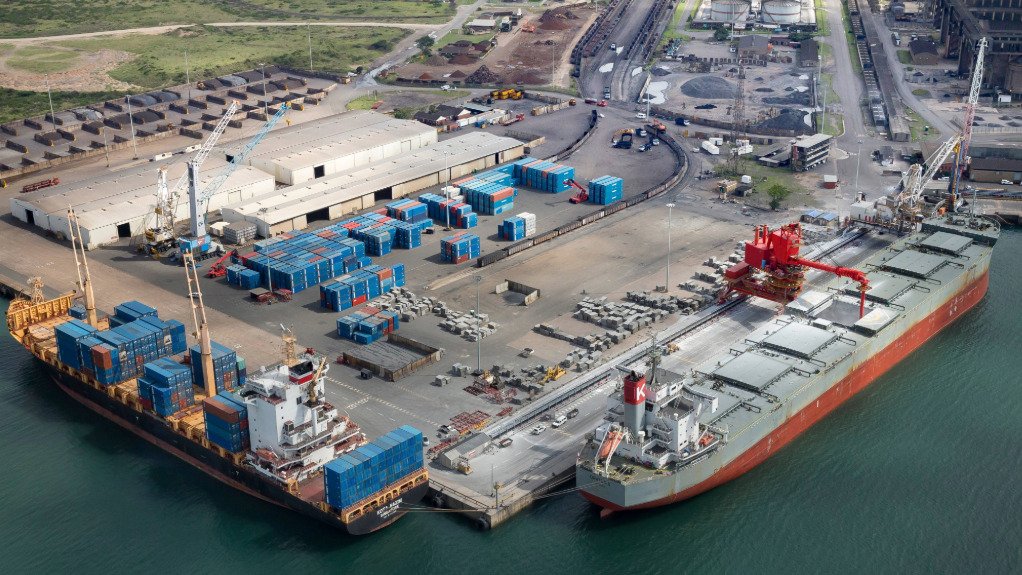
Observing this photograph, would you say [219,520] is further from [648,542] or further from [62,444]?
[648,542]

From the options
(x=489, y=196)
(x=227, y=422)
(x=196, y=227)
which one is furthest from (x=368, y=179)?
(x=227, y=422)

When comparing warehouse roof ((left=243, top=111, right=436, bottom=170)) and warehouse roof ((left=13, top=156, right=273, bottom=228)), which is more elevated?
warehouse roof ((left=243, top=111, right=436, bottom=170))

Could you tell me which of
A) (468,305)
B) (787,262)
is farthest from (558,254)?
(787,262)

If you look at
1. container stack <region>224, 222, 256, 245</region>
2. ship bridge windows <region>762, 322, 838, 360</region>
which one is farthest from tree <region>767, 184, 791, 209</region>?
container stack <region>224, 222, 256, 245</region>

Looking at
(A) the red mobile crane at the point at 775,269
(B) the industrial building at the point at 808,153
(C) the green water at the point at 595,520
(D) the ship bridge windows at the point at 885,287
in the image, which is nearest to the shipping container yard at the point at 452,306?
(A) the red mobile crane at the point at 775,269

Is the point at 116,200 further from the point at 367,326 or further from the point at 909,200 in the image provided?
the point at 909,200

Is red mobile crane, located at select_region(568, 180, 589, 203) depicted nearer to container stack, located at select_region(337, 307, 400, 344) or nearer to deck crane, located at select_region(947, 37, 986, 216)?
container stack, located at select_region(337, 307, 400, 344)

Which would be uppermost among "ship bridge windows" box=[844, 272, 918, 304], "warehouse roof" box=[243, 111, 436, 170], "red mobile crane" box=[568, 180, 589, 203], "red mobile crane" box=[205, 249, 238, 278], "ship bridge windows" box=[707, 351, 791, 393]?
"warehouse roof" box=[243, 111, 436, 170]

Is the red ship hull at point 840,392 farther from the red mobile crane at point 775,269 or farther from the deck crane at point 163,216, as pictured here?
the deck crane at point 163,216
